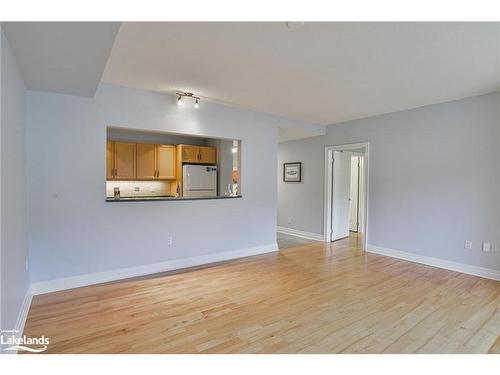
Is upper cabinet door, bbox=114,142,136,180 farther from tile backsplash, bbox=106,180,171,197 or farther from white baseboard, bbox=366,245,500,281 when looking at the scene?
white baseboard, bbox=366,245,500,281

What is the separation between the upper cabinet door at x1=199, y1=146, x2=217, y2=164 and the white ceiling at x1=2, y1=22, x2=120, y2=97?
3333mm

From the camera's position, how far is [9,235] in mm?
2012

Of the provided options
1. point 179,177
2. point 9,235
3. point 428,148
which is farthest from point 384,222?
point 9,235

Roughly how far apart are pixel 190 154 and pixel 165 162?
56cm

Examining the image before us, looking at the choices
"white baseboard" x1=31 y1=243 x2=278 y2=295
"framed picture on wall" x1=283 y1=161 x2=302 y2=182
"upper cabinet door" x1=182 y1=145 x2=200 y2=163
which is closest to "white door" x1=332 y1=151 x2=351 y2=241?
"framed picture on wall" x1=283 y1=161 x2=302 y2=182

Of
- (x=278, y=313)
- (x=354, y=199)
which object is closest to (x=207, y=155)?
(x=354, y=199)

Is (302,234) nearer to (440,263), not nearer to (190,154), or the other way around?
(440,263)

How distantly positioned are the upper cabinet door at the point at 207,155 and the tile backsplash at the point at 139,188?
0.93 m

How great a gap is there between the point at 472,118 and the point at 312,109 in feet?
7.39

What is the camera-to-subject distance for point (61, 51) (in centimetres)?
217

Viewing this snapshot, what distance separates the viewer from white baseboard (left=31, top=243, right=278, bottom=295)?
3180mm

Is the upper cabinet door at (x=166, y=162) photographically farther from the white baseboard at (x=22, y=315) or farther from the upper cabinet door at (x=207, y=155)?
the white baseboard at (x=22, y=315)

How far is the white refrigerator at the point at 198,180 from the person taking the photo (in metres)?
5.95

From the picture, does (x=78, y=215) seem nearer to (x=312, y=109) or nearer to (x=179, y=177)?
(x=179, y=177)
